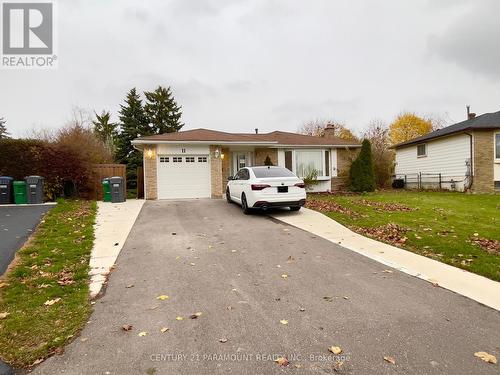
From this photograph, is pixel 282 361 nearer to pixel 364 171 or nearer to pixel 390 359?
pixel 390 359

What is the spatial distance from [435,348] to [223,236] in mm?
5203

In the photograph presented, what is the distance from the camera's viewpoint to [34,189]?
12.6m

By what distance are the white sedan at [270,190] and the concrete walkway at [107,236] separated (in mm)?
3744

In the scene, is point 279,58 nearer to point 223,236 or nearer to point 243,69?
point 243,69

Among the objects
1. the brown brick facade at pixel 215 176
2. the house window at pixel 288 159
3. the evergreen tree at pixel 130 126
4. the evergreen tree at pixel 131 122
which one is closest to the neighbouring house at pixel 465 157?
the house window at pixel 288 159

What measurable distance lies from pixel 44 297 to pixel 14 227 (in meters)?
5.43

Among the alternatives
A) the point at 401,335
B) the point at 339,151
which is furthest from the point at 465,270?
the point at 339,151

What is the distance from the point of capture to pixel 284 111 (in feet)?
136

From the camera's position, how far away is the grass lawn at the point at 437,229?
5.40 metres

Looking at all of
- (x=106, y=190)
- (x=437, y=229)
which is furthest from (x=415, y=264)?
(x=106, y=190)

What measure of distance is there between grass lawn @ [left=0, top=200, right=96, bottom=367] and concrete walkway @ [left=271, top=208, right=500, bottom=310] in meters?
4.70

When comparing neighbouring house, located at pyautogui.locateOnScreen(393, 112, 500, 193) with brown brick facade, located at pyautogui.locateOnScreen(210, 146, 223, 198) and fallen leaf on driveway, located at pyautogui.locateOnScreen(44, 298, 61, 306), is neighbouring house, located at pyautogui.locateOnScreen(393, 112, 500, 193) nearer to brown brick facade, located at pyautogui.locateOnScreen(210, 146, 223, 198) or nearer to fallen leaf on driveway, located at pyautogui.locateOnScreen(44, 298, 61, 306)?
brown brick facade, located at pyautogui.locateOnScreen(210, 146, 223, 198)

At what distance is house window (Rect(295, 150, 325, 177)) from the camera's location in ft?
59.5

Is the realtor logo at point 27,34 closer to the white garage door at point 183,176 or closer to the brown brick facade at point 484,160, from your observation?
the white garage door at point 183,176
